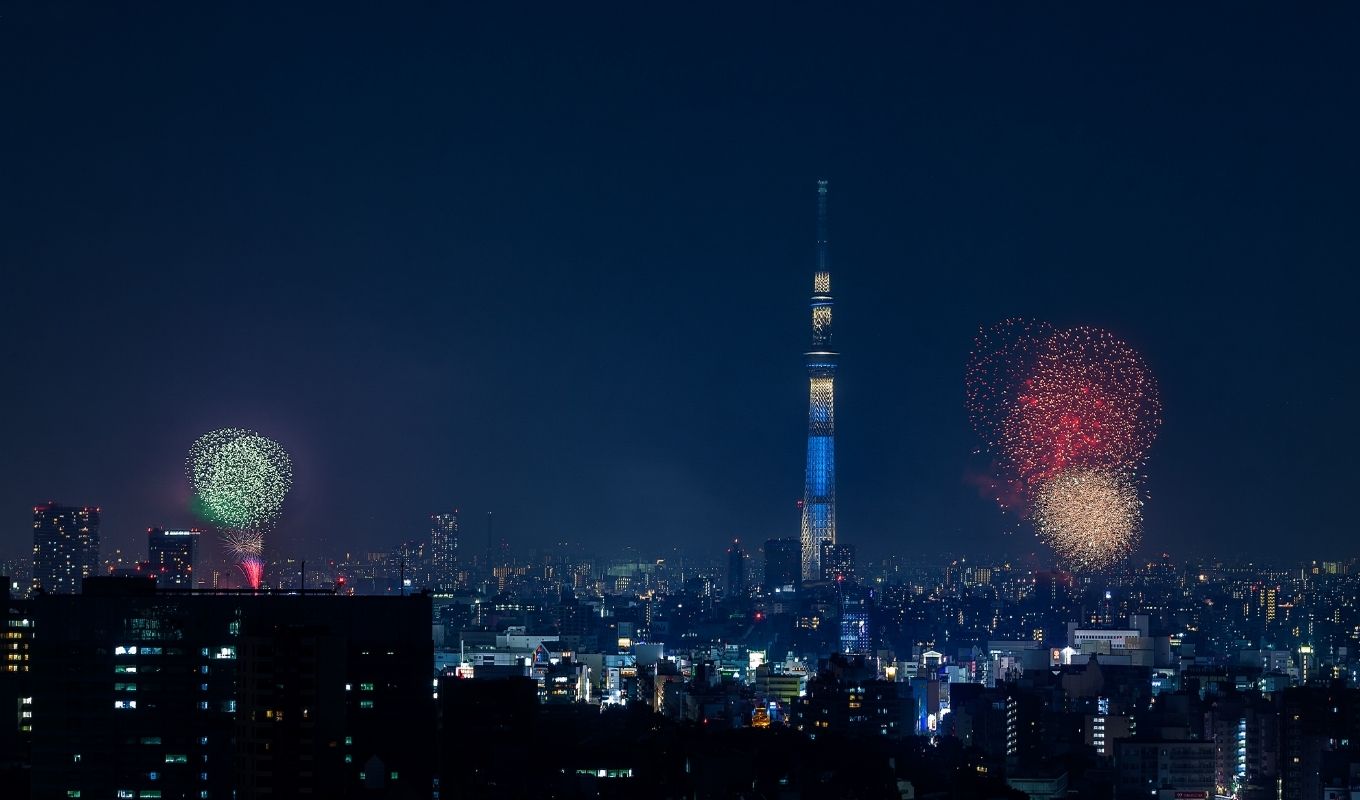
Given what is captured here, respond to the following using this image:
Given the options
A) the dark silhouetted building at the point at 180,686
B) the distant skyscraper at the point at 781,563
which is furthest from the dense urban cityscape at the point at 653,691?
the distant skyscraper at the point at 781,563

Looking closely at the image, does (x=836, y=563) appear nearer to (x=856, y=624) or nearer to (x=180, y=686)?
(x=856, y=624)

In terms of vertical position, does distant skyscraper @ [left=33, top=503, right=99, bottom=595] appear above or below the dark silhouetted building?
above

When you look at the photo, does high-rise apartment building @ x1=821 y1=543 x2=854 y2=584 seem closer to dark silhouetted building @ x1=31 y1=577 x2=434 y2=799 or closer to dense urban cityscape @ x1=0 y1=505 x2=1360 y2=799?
dense urban cityscape @ x1=0 y1=505 x2=1360 y2=799

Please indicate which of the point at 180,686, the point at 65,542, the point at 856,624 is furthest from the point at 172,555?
the point at 856,624

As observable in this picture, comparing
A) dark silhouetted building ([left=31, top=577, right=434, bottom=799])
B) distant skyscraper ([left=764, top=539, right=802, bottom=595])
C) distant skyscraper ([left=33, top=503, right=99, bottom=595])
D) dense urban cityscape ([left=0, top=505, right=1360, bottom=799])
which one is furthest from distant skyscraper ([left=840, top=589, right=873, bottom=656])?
dark silhouetted building ([left=31, top=577, right=434, bottom=799])

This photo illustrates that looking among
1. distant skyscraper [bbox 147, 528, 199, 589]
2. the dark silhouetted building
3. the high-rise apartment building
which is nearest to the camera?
the dark silhouetted building

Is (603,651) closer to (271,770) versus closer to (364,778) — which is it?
(364,778)

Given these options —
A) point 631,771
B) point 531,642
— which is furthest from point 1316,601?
point 631,771

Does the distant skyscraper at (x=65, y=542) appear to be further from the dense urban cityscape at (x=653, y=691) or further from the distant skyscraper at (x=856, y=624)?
the distant skyscraper at (x=856, y=624)
